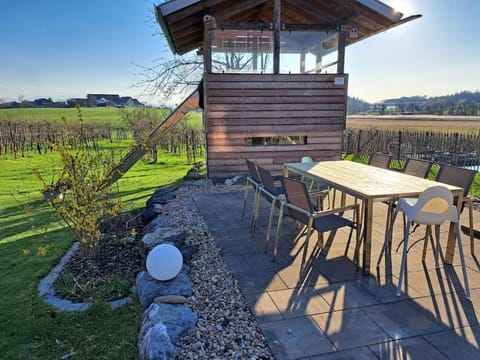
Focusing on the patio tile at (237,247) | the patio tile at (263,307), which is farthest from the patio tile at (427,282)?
the patio tile at (237,247)

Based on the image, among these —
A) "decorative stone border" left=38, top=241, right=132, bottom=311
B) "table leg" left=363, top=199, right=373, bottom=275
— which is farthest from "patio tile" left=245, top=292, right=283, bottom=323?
"decorative stone border" left=38, top=241, right=132, bottom=311

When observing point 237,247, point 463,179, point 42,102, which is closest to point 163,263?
point 237,247

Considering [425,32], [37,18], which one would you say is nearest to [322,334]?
[425,32]

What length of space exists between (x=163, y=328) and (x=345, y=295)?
1.46 meters

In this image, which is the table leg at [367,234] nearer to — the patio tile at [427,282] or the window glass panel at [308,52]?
the patio tile at [427,282]

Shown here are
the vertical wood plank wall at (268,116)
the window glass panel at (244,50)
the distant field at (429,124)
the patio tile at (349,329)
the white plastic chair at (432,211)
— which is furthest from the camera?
the distant field at (429,124)

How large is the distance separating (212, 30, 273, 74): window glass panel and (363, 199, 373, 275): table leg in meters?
5.05

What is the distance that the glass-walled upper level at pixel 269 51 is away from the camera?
23.0 feet

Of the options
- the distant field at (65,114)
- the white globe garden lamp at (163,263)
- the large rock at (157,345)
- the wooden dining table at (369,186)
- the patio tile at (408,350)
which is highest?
the distant field at (65,114)

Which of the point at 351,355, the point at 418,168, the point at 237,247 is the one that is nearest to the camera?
the point at 351,355

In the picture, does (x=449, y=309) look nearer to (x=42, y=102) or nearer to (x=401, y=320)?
(x=401, y=320)

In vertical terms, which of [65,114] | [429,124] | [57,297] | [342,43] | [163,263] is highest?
[342,43]

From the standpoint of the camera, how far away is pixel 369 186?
3.17 metres

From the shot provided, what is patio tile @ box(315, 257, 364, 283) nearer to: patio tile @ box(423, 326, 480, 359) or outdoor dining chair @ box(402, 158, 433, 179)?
patio tile @ box(423, 326, 480, 359)
